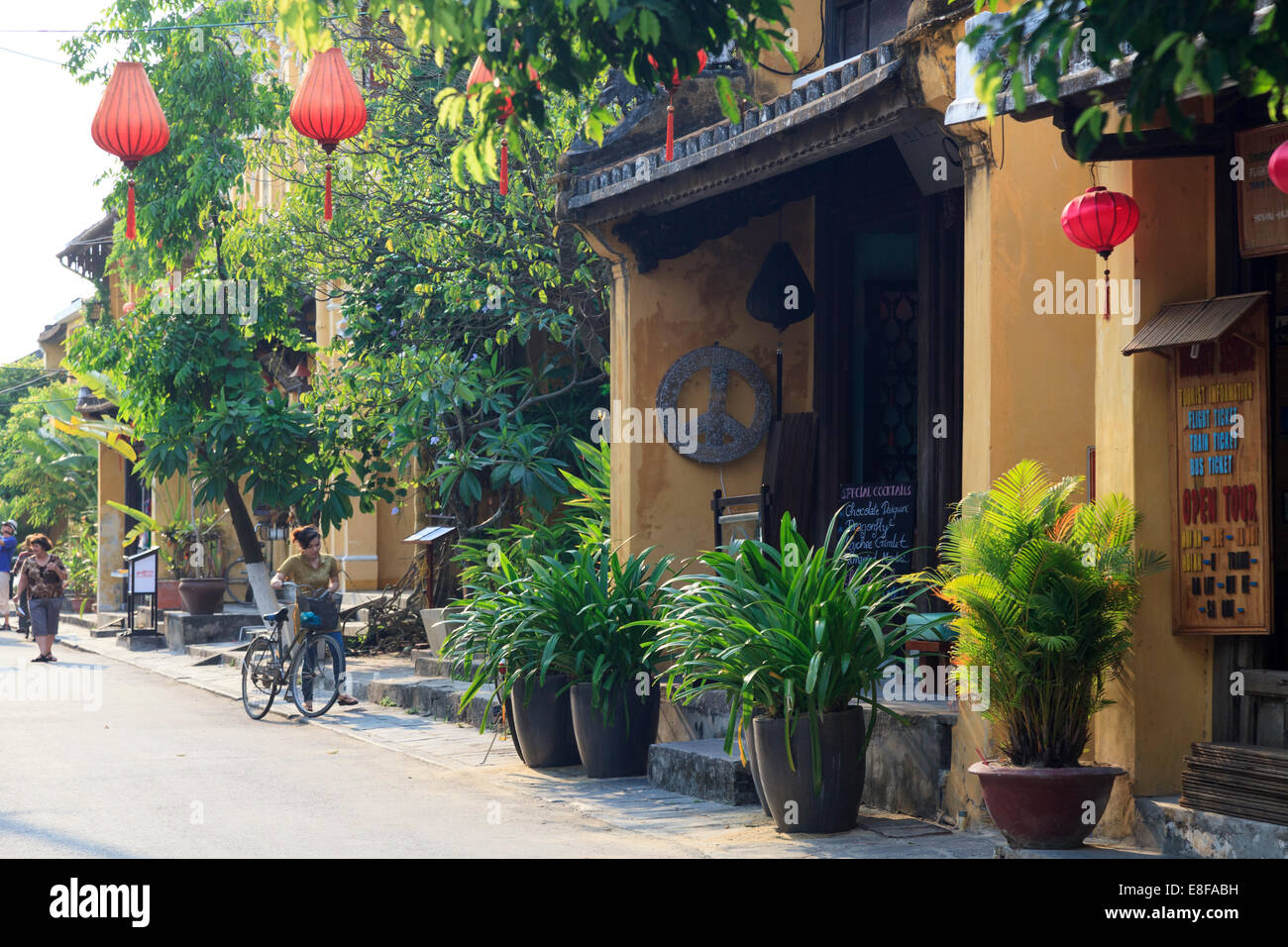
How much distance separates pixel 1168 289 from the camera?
7.46m

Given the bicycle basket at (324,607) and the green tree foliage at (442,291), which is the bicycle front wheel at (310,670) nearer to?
the bicycle basket at (324,607)

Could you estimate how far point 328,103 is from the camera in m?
11.0

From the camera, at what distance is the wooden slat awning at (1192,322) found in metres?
6.97

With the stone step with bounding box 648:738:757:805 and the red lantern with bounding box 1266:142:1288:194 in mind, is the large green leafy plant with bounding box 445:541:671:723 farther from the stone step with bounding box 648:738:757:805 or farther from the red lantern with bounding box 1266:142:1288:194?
the red lantern with bounding box 1266:142:1288:194

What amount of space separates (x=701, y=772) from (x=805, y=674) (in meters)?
1.68

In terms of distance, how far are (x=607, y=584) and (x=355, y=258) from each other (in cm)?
707

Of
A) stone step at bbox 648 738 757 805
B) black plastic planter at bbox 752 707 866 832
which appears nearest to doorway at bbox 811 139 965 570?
stone step at bbox 648 738 757 805

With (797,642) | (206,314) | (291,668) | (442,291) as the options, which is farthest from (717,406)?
(206,314)

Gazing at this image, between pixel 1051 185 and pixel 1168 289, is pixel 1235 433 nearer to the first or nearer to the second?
pixel 1168 289

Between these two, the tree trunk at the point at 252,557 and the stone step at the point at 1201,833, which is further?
the tree trunk at the point at 252,557

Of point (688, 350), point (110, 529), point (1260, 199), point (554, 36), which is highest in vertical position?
point (554, 36)

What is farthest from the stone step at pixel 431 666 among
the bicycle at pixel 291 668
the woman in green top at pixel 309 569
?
the bicycle at pixel 291 668

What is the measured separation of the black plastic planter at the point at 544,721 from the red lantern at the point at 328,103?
3807mm

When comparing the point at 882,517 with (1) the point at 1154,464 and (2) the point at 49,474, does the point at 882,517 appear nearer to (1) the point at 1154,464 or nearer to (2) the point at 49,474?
(1) the point at 1154,464
